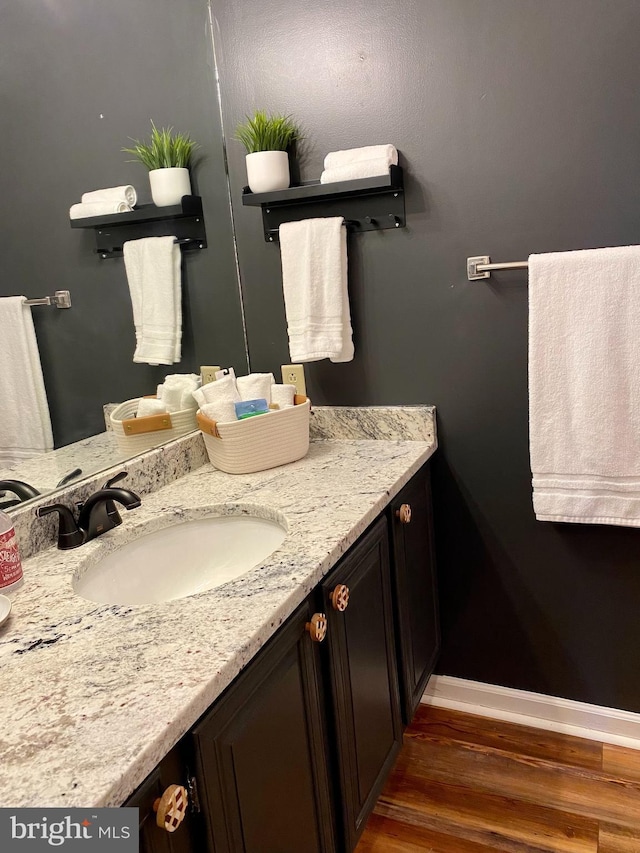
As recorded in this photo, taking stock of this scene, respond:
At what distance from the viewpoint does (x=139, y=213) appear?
1724 mm

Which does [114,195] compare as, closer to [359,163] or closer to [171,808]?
[359,163]

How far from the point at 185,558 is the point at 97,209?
84cm

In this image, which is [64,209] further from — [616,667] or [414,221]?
[616,667]

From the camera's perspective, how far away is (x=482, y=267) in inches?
68.0

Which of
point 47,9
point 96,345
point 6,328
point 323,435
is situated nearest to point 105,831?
point 6,328

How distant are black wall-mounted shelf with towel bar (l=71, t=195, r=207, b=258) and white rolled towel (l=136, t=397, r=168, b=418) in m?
0.36

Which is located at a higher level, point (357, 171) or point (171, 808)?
point (357, 171)

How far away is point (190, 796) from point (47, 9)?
1.52m

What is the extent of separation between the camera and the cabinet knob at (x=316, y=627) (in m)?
1.17

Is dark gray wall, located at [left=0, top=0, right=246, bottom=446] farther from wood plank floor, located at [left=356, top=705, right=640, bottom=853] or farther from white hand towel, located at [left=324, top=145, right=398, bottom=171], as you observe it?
wood plank floor, located at [left=356, top=705, right=640, bottom=853]

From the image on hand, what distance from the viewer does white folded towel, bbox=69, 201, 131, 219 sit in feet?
4.99

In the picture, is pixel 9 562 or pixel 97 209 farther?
pixel 97 209

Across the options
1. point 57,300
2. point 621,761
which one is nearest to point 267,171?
point 57,300

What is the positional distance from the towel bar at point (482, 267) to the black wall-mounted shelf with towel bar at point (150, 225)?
750 millimetres
